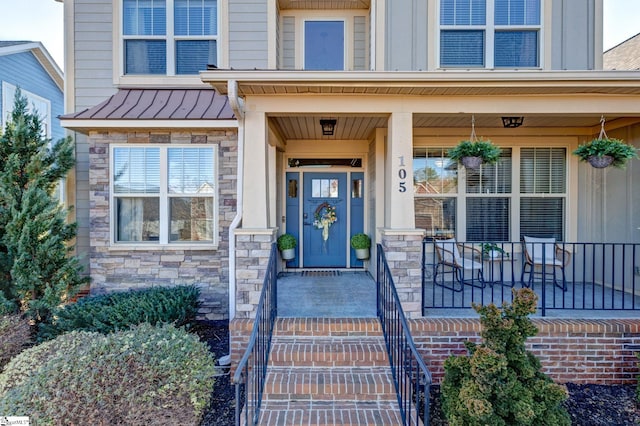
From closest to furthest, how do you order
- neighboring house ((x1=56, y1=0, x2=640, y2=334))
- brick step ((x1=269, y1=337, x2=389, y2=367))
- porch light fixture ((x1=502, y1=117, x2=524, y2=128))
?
brick step ((x1=269, y1=337, x2=389, y2=367)) < porch light fixture ((x1=502, y1=117, x2=524, y2=128)) < neighboring house ((x1=56, y1=0, x2=640, y2=334))

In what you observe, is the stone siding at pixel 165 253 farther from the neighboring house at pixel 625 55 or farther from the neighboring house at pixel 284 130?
the neighboring house at pixel 625 55

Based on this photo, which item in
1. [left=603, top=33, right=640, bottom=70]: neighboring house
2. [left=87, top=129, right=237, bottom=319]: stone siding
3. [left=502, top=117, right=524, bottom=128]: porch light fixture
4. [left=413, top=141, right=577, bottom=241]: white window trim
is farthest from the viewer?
[left=603, top=33, right=640, bottom=70]: neighboring house

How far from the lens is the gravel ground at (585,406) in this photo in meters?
3.09

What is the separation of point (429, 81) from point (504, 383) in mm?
2871

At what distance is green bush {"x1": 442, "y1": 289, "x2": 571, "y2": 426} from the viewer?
2.53m

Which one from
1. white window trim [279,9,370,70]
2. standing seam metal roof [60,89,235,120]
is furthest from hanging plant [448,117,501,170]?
standing seam metal roof [60,89,235,120]

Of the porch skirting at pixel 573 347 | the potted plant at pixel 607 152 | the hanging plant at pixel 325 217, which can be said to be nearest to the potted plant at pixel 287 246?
the hanging plant at pixel 325 217

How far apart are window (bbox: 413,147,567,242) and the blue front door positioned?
58.1 inches

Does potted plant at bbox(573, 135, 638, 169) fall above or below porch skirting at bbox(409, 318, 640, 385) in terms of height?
above

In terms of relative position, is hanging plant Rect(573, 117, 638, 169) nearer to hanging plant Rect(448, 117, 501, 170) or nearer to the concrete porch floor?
hanging plant Rect(448, 117, 501, 170)

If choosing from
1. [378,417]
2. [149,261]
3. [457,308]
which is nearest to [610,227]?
[457,308]

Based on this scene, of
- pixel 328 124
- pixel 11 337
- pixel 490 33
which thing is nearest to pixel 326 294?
pixel 328 124

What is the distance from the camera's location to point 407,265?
12.5 ft

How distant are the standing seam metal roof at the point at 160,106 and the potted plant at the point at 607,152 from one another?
4.55 metres
